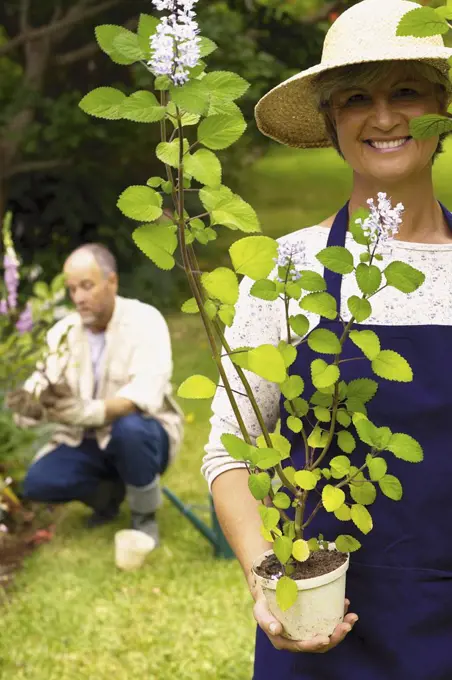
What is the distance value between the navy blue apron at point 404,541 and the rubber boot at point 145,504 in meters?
3.37

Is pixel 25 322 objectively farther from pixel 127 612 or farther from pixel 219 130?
pixel 219 130

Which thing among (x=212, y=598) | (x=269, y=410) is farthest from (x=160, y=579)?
(x=269, y=410)

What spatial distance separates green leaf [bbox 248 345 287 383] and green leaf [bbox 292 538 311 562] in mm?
264

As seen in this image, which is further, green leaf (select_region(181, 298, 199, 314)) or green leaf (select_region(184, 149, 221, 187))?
green leaf (select_region(181, 298, 199, 314))

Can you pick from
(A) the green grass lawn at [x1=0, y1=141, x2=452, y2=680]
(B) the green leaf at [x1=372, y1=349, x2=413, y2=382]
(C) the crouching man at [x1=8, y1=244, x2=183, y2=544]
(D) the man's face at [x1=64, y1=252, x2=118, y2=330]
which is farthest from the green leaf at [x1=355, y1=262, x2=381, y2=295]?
(D) the man's face at [x1=64, y1=252, x2=118, y2=330]

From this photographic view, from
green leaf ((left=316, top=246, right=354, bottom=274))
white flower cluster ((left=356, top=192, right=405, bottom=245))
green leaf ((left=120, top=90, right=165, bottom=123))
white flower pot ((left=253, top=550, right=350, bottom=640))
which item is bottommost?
white flower pot ((left=253, top=550, right=350, bottom=640))

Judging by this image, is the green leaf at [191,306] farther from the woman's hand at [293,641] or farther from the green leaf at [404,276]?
the woman's hand at [293,641]

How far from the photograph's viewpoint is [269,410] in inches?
74.3

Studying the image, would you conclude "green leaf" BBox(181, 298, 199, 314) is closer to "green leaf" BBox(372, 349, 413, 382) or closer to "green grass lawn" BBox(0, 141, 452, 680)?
"green leaf" BBox(372, 349, 413, 382)

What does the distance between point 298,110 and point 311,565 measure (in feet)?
3.09

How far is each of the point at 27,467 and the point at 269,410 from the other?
373 centimetres

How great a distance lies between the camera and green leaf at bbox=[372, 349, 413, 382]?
5.00ft

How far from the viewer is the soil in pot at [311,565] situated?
5.30 ft

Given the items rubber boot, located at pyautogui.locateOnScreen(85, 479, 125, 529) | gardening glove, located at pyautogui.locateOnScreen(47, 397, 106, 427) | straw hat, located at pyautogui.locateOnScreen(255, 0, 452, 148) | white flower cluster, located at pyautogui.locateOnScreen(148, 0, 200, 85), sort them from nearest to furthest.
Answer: white flower cluster, located at pyautogui.locateOnScreen(148, 0, 200, 85) → straw hat, located at pyautogui.locateOnScreen(255, 0, 452, 148) → gardening glove, located at pyautogui.locateOnScreen(47, 397, 106, 427) → rubber boot, located at pyautogui.locateOnScreen(85, 479, 125, 529)
